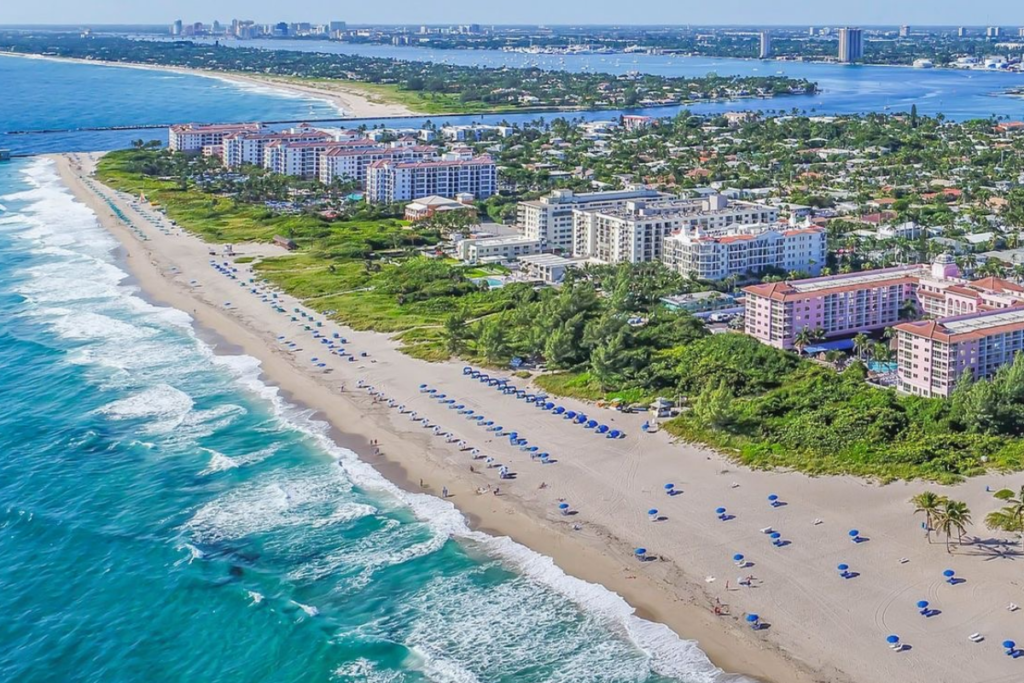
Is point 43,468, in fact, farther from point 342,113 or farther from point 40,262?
point 342,113

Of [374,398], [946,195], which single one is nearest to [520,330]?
[374,398]

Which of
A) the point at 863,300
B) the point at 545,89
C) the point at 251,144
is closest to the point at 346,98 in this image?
the point at 545,89

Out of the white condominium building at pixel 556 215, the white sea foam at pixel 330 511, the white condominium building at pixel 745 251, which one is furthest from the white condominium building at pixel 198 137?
the white condominium building at pixel 745 251

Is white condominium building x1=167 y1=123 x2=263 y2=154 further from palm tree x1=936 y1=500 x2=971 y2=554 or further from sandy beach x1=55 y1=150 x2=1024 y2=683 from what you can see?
palm tree x1=936 y1=500 x2=971 y2=554

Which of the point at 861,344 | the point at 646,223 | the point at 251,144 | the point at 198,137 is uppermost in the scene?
the point at 198,137

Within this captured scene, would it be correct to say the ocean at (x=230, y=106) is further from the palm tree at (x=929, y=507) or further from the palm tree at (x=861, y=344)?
the palm tree at (x=929, y=507)

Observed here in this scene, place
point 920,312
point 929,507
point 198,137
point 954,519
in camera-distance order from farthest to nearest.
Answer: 1. point 198,137
2. point 920,312
3. point 929,507
4. point 954,519

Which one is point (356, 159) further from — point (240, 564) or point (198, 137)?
point (240, 564)
